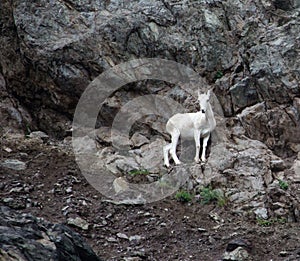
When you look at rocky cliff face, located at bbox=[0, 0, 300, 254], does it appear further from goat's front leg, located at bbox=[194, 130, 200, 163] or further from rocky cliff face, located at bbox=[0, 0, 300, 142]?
goat's front leg, located at bbox=[194, 130, 200, 163]

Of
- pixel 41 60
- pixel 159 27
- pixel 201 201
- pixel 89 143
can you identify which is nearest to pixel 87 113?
pixel 89 143

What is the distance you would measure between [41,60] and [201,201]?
6.48m

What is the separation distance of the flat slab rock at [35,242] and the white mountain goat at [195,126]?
5452 mm

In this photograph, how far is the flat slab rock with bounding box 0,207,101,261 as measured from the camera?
711 centimetres

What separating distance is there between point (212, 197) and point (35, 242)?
221 inches

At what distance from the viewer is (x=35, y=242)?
7.48 m

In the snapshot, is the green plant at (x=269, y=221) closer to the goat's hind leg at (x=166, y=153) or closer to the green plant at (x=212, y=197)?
the green plant at (x=212, y=197)

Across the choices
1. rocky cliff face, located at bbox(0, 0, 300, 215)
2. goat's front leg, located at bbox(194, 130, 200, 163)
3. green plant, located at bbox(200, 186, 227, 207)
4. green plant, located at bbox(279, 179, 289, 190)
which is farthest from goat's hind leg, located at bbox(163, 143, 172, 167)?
green plant, located at bbox(279, 179, 289, 190)

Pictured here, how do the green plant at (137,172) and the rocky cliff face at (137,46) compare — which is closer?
the green plant at (137,172)

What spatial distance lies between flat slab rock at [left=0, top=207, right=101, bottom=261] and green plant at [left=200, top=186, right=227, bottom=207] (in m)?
4.21

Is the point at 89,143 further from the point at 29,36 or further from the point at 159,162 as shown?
the point at 29,36

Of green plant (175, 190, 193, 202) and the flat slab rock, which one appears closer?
the flat slab rock

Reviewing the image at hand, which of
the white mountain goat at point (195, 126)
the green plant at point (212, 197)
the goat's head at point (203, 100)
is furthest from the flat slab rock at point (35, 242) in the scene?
the goat's head at point (203, 100)

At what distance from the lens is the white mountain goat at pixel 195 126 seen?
13617 millimetres
